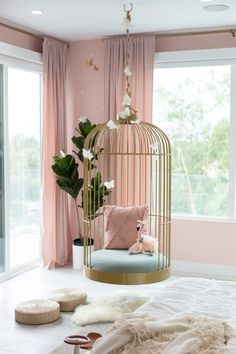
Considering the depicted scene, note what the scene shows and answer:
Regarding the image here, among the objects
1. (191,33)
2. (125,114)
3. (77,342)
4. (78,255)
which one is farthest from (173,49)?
(77,342)

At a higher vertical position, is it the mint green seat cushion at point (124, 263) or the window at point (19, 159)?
the window at point (19, 159)

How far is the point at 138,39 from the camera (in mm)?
5578

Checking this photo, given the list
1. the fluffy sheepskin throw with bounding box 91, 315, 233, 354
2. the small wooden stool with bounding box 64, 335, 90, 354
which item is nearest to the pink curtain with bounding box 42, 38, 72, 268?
the small wooden stool with bounding box 64, 335, 90, 354

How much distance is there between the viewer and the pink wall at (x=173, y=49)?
5.48 m

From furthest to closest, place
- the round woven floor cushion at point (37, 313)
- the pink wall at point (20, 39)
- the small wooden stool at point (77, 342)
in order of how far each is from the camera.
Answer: the pink wall at point (20, 39) < the round woven floor cushion at point (37, 313) < the small wooden stool at point (77, 342)

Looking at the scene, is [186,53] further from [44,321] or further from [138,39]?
[44,321]

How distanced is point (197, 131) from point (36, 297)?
259 centimetres

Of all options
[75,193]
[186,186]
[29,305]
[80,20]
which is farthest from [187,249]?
[80,20]

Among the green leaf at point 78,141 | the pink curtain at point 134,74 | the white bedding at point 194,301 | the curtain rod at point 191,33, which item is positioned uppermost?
the curtain rod at point 191,33

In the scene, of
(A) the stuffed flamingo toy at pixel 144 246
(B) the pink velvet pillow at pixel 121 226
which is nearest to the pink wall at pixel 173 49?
(B) the pink velvet pillow at pixel 121 226

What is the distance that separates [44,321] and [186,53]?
3.24 metres

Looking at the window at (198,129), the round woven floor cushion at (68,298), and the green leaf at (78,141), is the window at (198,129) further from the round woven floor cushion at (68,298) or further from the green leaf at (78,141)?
the round woven floor cushion at (68,298)

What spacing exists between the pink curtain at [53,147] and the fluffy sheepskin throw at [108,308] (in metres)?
1.50

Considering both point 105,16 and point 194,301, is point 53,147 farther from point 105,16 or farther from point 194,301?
point 194,301
